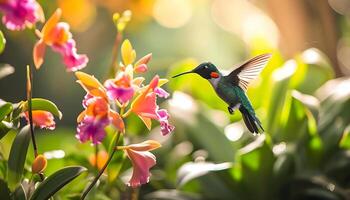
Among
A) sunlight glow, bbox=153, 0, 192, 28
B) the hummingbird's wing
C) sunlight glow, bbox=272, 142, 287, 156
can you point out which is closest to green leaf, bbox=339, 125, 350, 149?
sunlight glow, bbox=272, 142, 287, 156

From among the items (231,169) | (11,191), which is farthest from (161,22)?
(11,191)

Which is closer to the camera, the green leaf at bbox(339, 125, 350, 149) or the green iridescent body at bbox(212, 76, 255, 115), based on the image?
the green iridescent body at bbox(212, 76, 255, 115)

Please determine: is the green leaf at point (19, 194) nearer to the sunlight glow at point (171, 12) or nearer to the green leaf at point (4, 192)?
the green leaf at point (4, 192)

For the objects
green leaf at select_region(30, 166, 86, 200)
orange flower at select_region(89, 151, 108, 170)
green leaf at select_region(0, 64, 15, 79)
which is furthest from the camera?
orange flower at select_region(89, 151, 108, 170)

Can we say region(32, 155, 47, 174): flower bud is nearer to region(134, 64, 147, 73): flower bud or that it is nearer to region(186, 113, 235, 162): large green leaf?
region(134, 64, 147, 73): flower bud

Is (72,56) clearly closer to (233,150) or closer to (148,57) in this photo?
(148,57)

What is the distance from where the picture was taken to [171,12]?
8.68ft

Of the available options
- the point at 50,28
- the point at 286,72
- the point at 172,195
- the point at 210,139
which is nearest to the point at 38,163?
the point at 50,28

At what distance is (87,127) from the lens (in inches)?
21.3

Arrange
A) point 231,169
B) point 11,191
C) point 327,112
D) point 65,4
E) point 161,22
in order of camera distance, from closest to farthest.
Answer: point 11,191 → point 231,169 → point 327,112 → point 65,4 → point 161,22

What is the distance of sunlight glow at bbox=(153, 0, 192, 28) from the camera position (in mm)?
2586

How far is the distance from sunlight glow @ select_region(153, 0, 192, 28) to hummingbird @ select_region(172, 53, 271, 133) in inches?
76.0

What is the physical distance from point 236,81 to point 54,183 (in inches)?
8.0

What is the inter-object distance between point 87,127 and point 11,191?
0.60 ft
